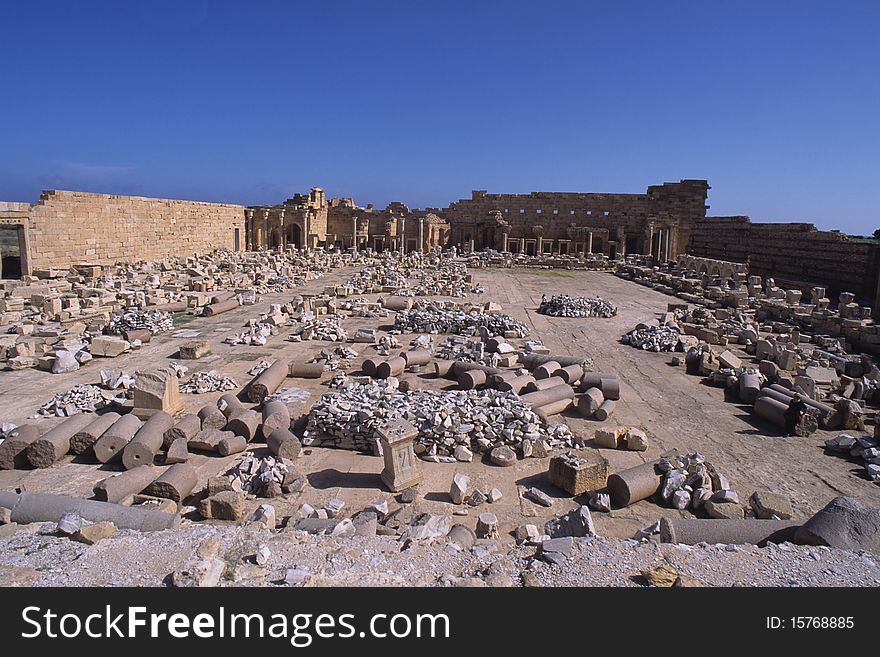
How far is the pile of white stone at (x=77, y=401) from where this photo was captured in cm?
870

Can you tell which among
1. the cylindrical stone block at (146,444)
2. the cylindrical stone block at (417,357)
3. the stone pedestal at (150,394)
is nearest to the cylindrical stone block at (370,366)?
the cylindrical stone block at (417,357)

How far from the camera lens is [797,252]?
27.5 meters

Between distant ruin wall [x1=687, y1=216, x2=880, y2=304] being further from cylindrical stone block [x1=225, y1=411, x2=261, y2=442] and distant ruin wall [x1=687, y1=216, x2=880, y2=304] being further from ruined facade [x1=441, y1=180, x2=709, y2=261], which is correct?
cylindrical stone block [x1=225, y1=411, x2=261, y2=442]

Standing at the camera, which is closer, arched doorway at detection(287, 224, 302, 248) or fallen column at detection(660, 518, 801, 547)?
fallen column at detection(660, 518, 801, 547)

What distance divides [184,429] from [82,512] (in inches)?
85.9

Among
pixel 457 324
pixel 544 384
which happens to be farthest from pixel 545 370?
pixel 457 324

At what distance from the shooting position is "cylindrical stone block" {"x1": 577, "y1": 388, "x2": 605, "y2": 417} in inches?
367

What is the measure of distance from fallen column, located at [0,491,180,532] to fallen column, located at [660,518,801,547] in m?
4.82

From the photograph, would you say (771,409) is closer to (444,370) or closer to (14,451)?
(444,370)

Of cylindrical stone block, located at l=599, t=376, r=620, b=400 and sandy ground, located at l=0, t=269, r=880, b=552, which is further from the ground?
cylindrical stone block, located at l=599, t=376, r=620, b=400

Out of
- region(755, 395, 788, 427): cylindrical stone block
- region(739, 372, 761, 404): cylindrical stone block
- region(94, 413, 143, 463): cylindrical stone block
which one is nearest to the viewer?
region(94, 413, 143, 463): cylindrical stone block

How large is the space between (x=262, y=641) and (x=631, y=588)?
260 cm

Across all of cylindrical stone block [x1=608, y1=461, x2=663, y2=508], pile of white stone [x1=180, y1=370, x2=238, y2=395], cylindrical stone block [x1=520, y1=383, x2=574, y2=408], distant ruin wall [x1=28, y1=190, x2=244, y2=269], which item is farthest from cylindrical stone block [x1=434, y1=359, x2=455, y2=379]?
distant ruin wall [x1=28, y1=190, x2=244, y2=269]

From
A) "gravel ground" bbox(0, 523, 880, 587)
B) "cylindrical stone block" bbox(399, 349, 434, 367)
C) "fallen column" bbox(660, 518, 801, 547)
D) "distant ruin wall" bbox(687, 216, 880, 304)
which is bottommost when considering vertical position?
"fallen column" bbox(660, 518, 801, 547)
